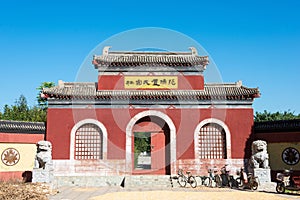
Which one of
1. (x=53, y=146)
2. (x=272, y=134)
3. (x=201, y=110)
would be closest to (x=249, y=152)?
(x=272, y=134)

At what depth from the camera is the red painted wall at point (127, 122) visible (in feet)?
54.3

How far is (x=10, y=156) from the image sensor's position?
15.6 meters

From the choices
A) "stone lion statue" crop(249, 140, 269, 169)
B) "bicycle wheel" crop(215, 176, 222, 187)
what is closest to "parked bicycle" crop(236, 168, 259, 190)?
"stone lion statue" crop(249, 140, 269, 169)

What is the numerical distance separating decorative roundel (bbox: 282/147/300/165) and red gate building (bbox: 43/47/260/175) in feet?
6.12

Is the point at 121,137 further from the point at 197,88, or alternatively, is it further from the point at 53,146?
the point at 197,88

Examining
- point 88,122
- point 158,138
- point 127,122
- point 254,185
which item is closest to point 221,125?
point 158,138

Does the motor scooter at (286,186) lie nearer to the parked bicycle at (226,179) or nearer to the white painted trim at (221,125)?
the parked bicycle at (226,179)

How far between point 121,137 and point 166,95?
338 centimetres

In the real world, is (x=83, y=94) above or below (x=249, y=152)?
above

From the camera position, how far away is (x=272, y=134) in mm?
16344

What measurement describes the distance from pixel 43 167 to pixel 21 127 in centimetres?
350

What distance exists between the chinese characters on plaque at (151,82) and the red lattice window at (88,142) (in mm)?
3163

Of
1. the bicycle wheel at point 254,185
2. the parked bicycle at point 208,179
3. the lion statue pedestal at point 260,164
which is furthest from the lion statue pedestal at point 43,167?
the lion statue pedestal at point 260,164

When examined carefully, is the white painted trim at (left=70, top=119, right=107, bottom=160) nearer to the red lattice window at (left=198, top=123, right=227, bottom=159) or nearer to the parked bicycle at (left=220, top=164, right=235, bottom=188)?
the red lattice window at (left=198, top=123, right=227, bottom=159)
